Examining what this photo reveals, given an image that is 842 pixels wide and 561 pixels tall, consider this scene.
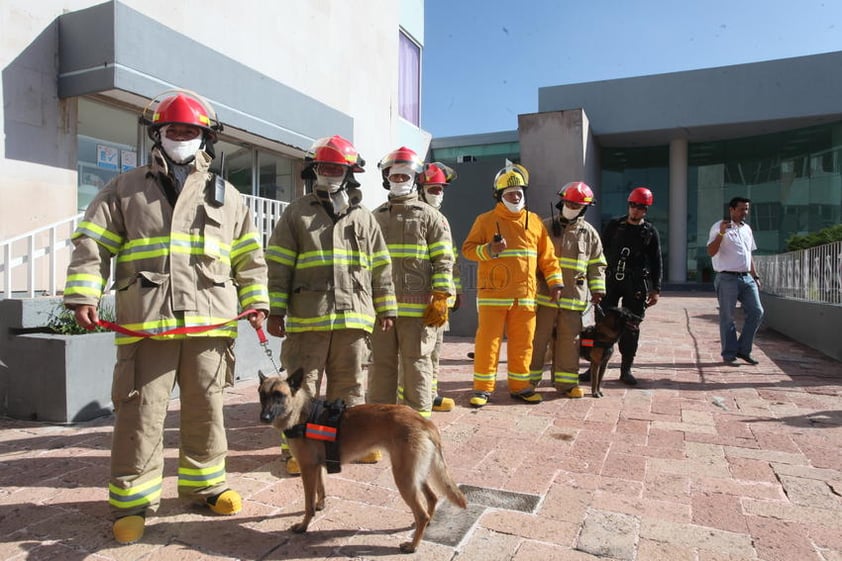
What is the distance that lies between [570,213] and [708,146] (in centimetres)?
2134

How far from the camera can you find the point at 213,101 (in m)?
7.36

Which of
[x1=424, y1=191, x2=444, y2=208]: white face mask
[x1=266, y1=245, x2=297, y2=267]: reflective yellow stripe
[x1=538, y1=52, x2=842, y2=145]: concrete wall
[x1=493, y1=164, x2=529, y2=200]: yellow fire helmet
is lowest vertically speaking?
[x1=266, y1=245, x2=297, y2=267]: reflective yellow stripe

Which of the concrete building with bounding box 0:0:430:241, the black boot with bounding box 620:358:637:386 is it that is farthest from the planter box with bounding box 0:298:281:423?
the black boot with bounding box 620:358:637:386

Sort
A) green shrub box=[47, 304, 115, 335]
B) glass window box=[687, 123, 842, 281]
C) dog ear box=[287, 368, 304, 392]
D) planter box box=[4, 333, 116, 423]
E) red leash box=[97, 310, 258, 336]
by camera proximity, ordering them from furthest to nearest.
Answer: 1. glass window box=[687, 123, 842, 281]
2. green shrub box=[47, 304, 115, 335]
3. planter box box=[4, 333, 116, 423]
4. dog ear box=[287, 368, 304, 392]
5. red leash box=[97, 310, 258, 336]

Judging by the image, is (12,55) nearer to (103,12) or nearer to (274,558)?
(103,12)

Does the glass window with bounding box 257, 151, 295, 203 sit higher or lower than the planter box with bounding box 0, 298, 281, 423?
higher

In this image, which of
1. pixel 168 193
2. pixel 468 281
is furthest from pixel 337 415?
pixel 468 281

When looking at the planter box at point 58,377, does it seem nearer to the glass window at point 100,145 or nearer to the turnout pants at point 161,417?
the turnout pants at point 161,417

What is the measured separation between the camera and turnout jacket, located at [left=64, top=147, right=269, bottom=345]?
2822mm

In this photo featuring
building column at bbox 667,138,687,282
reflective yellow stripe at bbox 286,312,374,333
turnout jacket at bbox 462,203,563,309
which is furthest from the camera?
building column at bbox 667,138,687,282

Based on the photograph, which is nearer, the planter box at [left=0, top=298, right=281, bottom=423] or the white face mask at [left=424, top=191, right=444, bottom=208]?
the planter box at [left=0, top=298, right=281, bottom=423]

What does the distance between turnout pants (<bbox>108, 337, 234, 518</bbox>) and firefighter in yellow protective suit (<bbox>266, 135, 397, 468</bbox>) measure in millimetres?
573

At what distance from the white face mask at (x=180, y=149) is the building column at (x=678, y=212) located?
23.3 meters

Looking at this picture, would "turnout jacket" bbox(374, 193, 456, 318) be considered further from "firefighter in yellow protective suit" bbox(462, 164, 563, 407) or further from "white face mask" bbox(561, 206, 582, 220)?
"white face mask" bbox(561, 206, 582, 220)
